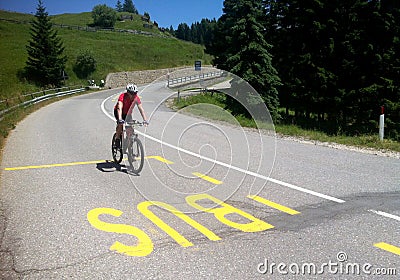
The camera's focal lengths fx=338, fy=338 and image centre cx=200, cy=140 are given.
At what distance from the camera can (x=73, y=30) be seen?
3223 inches

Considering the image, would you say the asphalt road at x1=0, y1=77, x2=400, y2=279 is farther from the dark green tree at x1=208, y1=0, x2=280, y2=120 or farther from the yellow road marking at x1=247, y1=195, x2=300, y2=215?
the dark green tree at x1=208, y1=0, x2=280, y2=120

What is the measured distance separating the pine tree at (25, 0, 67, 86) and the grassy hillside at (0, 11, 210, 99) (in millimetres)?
2280

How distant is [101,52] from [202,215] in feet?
216

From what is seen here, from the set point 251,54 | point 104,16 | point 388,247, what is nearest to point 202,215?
point 388,247

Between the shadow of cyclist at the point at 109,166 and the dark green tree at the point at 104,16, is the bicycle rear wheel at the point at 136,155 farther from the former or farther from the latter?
the dark green tree at the point at 104,16

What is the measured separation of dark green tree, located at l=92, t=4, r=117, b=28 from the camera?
4141 inches

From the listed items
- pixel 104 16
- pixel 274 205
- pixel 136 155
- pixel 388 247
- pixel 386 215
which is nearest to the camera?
pixel 388 247

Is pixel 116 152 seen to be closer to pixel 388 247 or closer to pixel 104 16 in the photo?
pixel 388 247

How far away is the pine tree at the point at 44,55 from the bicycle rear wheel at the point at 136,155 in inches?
1655

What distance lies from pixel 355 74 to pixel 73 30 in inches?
2997

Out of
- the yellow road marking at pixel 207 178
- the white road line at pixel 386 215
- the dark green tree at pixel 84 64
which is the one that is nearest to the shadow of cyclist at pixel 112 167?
the yellow road marking at pixel 207 178

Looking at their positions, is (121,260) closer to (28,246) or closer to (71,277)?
(71,277)

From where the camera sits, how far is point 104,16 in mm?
105312

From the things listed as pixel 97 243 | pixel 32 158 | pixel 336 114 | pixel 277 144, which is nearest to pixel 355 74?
pixel 336 114
